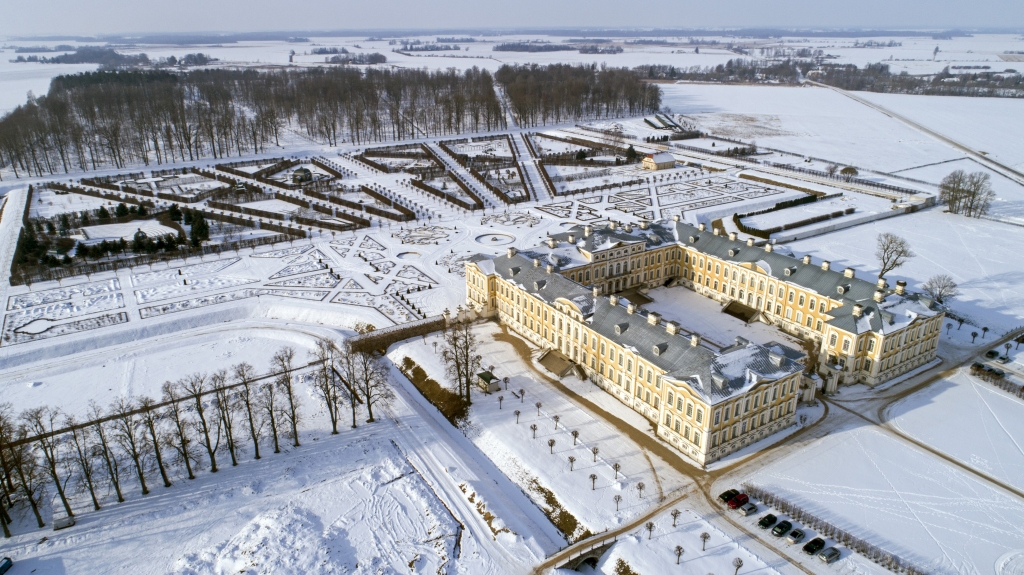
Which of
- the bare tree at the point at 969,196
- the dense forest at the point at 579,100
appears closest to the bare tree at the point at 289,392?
the bare tree at the point at 969,196

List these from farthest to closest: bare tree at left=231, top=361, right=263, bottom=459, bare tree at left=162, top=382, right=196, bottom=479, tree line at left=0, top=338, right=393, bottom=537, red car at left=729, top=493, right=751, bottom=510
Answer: bare tree at left=231, top=361, right=263, bottom=459 → bare tree at left=162, top=382, right=196, bottom=479 → tree line at left=0, top=338, right=393, bottom=537 → red car at left=729, top=493, right=751, bottom=510

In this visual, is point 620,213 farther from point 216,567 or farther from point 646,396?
point 216,567

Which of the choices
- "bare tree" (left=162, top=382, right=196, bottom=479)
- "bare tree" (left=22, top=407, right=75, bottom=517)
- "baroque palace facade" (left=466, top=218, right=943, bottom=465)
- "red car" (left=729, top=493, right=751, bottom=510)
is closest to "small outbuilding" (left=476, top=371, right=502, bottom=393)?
"baroque palace facade" (left=466, top=218, right=943, bottom=465)

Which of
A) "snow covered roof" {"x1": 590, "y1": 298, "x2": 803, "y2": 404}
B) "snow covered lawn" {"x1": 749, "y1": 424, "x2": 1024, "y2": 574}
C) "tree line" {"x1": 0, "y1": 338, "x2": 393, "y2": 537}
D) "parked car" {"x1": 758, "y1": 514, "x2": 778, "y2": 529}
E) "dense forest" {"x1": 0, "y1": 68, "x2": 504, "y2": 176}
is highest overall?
"dense forest" {"x1": 0, "y1": 68, "x2": 504, "y2": 176}

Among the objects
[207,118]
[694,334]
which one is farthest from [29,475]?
[207,118]

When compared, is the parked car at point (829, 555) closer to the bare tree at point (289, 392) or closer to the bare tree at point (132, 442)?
the bare tree at point (289, 392)

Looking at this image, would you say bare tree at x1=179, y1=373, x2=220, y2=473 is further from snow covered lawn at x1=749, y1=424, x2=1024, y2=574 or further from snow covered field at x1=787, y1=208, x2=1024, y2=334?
snow covered field at x1=787, y1=208, x2=1024, y2=334

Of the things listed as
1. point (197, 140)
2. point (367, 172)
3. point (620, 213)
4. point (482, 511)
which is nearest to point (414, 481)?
point (482, 511)
